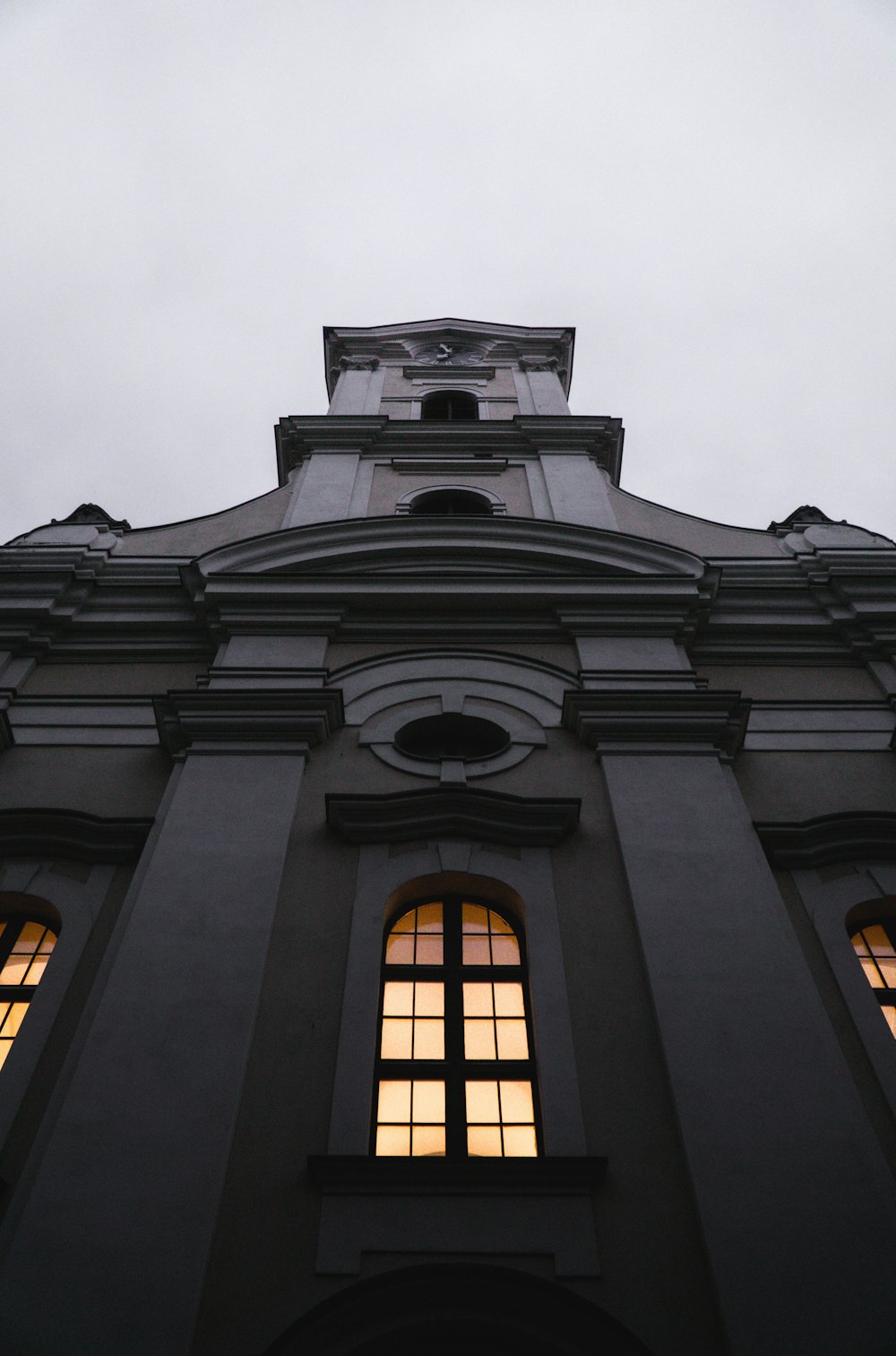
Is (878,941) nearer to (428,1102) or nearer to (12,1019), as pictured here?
(428,1102)

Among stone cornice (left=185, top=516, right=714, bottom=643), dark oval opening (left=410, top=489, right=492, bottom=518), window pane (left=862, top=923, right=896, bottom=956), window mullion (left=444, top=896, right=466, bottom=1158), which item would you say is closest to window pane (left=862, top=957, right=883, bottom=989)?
window pane (left=862, top=923, right=896, bottom=956)

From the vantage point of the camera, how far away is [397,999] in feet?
32.4

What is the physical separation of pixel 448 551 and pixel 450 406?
8743 mm

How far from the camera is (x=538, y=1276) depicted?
7.28 m

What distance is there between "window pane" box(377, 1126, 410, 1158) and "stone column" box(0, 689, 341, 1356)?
1.19 meters

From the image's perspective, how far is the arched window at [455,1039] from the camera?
341 inches

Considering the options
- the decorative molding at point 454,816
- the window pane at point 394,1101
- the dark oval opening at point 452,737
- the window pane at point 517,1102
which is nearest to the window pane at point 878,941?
the decorative molding at point 454,816

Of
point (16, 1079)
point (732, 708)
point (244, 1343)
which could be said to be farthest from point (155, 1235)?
point (732, 708)

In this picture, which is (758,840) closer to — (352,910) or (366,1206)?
(352,910)

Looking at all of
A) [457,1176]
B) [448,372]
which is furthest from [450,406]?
[457,1176]

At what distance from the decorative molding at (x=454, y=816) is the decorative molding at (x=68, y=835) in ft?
6.85

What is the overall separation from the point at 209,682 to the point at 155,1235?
286 inches

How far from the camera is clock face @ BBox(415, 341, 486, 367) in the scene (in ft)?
87.9

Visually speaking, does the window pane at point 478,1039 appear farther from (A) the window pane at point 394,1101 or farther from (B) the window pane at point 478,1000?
(A) the window pane at point 394,1101
